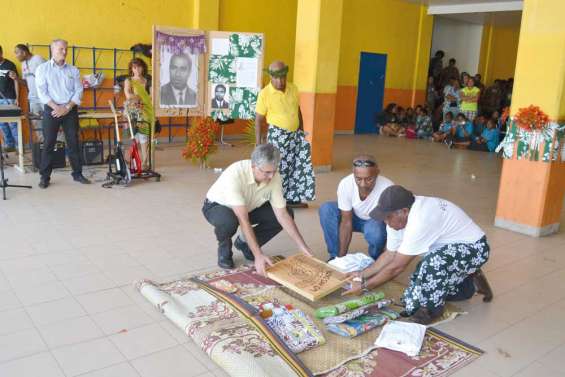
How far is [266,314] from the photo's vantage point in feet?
10.2

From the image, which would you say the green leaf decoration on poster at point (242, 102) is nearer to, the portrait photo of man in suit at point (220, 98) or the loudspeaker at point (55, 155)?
the portrait photo of man in suit at point (220, 98)

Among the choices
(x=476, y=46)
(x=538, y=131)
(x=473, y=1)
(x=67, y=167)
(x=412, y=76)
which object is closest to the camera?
(x=538, y=131)

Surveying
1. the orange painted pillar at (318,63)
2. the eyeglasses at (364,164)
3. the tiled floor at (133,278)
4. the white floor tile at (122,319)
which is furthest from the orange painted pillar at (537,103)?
the white floor tile at (122,319)

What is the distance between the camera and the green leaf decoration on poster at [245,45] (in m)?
7.51

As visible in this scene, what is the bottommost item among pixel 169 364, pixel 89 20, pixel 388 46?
pixel 169 364

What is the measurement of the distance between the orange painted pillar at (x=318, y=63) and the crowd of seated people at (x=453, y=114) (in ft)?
16.5

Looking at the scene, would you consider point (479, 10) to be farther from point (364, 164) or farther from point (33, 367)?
point (33, 367)

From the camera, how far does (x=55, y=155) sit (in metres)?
6.91

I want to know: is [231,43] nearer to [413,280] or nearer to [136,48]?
[136,48]

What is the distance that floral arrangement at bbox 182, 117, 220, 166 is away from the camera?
24.3ft

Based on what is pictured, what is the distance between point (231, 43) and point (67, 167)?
2815 mm

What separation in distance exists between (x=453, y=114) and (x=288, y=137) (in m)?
8.64

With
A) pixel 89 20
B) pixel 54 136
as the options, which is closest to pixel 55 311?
pixel 54 136

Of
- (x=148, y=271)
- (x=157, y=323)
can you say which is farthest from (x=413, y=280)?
(x=148, y=271)
